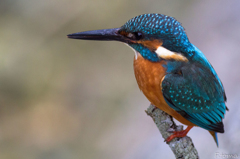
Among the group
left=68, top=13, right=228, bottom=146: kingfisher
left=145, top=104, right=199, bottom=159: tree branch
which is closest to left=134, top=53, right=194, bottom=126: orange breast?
left=68, top=13, right=228, bottom=146: kingfisher

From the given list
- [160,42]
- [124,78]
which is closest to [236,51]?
[124,78]

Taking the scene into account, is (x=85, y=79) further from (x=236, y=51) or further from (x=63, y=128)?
(x=236, y=51)

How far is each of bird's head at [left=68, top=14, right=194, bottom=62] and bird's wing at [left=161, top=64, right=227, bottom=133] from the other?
0.15 meters

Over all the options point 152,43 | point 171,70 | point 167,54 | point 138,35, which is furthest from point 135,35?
point 171,70

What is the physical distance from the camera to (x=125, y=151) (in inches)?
178

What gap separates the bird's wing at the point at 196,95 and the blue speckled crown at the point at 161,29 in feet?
0.76

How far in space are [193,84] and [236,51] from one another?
2.33 m

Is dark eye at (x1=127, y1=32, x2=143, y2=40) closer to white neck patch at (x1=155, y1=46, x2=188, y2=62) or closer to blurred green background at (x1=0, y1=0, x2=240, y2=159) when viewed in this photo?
white neck patch at (x1=155, y1=46, x2=188, y2=62)

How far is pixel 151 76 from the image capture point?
217 cm

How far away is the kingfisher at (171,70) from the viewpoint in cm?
200

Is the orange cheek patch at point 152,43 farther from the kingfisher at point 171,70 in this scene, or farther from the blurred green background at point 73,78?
the blurred green background at point 73,78

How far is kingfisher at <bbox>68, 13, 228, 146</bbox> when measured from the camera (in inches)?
78.6

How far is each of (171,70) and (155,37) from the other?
0.30m

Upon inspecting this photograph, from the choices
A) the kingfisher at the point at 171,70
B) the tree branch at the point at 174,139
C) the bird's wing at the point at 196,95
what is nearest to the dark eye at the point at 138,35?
the kingfisher at the point at 171,70
